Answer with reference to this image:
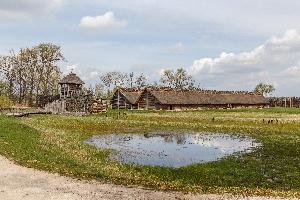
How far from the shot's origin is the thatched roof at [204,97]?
281 feet

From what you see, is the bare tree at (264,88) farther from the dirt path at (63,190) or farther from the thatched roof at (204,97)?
the dirt path at (63,190)

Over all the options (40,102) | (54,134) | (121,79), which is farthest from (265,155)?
(121,79)

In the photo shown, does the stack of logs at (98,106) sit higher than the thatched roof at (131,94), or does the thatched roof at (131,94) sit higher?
the thatched roof at (131,94)

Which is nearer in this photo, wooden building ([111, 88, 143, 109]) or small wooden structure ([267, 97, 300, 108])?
wooden building ([111, 88, 143, 109])

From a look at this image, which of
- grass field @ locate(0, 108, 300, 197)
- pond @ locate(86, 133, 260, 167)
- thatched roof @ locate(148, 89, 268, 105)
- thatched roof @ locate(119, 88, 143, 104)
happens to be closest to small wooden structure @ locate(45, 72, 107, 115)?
thatched roof @ locate(119, 88, 143, 104)

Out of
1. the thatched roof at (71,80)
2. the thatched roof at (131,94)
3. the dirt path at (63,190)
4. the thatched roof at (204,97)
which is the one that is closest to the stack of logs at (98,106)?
the thatched roof at (71,80)

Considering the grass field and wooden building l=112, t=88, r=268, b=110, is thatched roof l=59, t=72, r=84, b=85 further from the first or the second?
the grass field

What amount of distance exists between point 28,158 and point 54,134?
13106 millimetres

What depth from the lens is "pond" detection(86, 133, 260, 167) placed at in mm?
24672

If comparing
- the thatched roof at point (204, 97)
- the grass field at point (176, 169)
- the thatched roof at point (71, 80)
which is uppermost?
the thatched roof at point (71, 80)

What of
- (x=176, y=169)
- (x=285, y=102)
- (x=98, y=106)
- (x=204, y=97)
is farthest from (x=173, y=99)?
(x=176, y=169)

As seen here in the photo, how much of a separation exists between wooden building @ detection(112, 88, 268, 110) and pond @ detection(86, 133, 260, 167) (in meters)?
45.8

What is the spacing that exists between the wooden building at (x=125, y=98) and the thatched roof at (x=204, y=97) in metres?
5.78

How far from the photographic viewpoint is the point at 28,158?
21.2 metres
